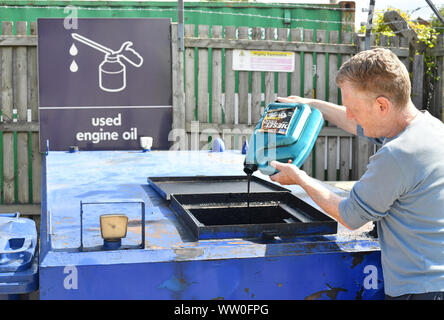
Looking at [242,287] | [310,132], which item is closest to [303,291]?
[242,287]

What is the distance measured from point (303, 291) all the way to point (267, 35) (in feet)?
20.1

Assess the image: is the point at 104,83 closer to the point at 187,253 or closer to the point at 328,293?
the point at 187,253

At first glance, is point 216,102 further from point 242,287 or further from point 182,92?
point 242,287

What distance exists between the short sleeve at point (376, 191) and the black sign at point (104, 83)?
5529 millimetres

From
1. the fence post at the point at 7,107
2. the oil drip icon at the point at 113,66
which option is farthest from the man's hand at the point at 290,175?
the fence post at the point at 7,107

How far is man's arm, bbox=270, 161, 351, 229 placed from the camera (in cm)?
180

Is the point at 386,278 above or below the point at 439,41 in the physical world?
below

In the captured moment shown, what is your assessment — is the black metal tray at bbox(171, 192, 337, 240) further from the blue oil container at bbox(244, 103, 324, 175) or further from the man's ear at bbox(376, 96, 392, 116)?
the man's ear at bbox(376, 96, 392, 116)

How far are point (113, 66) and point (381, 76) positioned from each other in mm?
5751

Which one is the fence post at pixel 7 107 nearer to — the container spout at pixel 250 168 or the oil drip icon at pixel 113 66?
the oil drip icon at pixel 113 66

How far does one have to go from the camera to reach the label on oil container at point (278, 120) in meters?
2.38

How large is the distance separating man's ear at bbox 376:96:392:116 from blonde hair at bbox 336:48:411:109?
0.01 meters

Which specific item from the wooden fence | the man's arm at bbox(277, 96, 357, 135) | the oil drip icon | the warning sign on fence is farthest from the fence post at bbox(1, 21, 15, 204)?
the man's arm at bbox(277, 96, 357, 135)

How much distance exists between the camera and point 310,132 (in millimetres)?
2377
